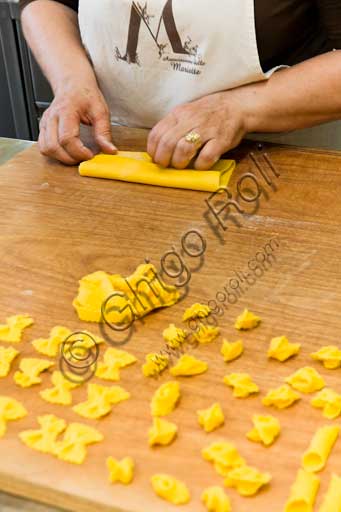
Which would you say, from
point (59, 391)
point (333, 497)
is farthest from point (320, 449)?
point (59, 391)

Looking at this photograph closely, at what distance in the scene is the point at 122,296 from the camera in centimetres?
77

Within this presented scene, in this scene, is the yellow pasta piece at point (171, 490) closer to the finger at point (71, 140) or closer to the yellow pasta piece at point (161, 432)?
the yellow pasta piece at point (161, 432)

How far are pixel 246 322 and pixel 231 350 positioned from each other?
6 centimetres

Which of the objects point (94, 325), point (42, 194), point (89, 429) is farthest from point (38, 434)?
point (42, 194)

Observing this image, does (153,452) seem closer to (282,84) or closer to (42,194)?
(42,194)

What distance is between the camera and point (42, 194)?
1.03 m

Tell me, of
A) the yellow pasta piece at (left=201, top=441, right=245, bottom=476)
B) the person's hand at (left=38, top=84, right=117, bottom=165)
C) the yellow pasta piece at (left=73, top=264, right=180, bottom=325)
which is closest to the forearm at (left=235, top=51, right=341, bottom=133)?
the person's hand at (left=38, top=84, right=117, bottom=165)

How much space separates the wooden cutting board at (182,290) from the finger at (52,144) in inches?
0.8

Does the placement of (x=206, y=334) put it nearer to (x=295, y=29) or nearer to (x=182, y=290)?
(x=182, y=290)

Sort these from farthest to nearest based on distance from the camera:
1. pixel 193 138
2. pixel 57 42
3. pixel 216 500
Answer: pixel 57 42 → pixel 193 138 → pixel 216 500

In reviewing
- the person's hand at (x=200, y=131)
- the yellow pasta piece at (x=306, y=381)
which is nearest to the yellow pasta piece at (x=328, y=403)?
the yellow pasta piece at (x=306, y=381)

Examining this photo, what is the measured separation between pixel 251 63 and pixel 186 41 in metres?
0.12

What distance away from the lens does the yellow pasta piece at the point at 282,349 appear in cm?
69

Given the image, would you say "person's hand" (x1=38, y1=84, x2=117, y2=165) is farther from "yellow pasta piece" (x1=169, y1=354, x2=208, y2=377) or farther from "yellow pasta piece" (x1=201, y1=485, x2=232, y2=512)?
"yellow pasta piece" (x1=201, y1=485, x2=232, y2=512)
